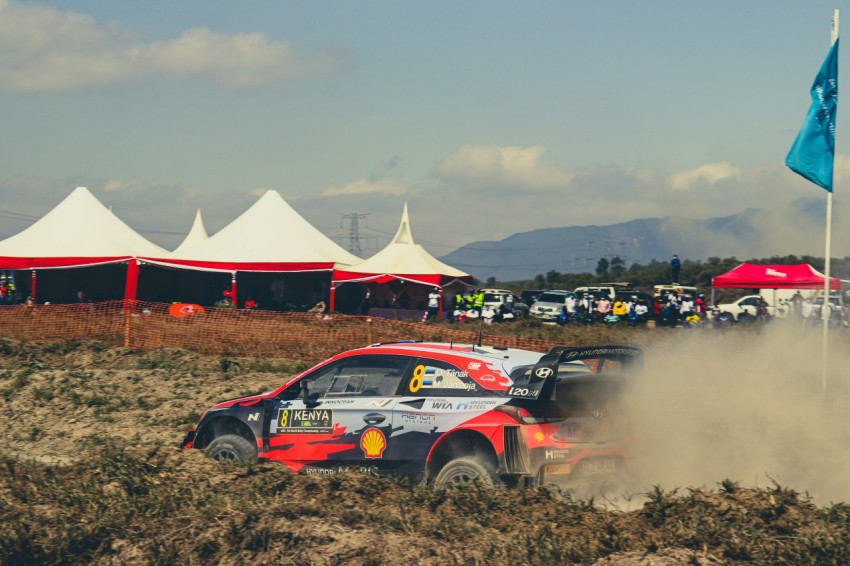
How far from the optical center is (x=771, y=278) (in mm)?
39750

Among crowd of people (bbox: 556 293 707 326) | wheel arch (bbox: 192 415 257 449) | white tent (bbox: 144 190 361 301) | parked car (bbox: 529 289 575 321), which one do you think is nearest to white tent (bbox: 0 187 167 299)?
white tent (bbox: 144 190 361 301)

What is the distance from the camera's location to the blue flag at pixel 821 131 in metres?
12.0

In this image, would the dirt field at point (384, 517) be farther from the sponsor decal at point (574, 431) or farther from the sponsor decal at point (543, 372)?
the sponsor decal at point (543, 372)

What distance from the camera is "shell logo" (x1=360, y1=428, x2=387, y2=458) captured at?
8.53 m

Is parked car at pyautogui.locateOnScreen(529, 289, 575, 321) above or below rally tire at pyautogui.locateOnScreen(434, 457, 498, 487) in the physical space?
above

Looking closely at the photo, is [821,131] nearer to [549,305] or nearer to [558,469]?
[558,469]

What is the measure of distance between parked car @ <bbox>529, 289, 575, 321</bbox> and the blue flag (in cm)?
2718

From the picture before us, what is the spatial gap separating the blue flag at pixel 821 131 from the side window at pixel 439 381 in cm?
617

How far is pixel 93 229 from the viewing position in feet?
130

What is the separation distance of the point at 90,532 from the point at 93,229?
35.5 metres

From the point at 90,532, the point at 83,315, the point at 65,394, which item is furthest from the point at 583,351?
the point at 83,315

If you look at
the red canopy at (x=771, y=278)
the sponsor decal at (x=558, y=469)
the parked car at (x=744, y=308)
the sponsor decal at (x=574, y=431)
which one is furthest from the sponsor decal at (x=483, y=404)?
the parked car at (x=744, y=308)

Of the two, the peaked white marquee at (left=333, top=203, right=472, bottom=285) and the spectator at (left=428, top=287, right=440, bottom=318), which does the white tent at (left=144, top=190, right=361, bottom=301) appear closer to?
the peaked white marquee at (left=333, top=203, right=472, bottom=285)

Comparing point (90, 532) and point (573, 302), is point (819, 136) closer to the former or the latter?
point (90, 532)
